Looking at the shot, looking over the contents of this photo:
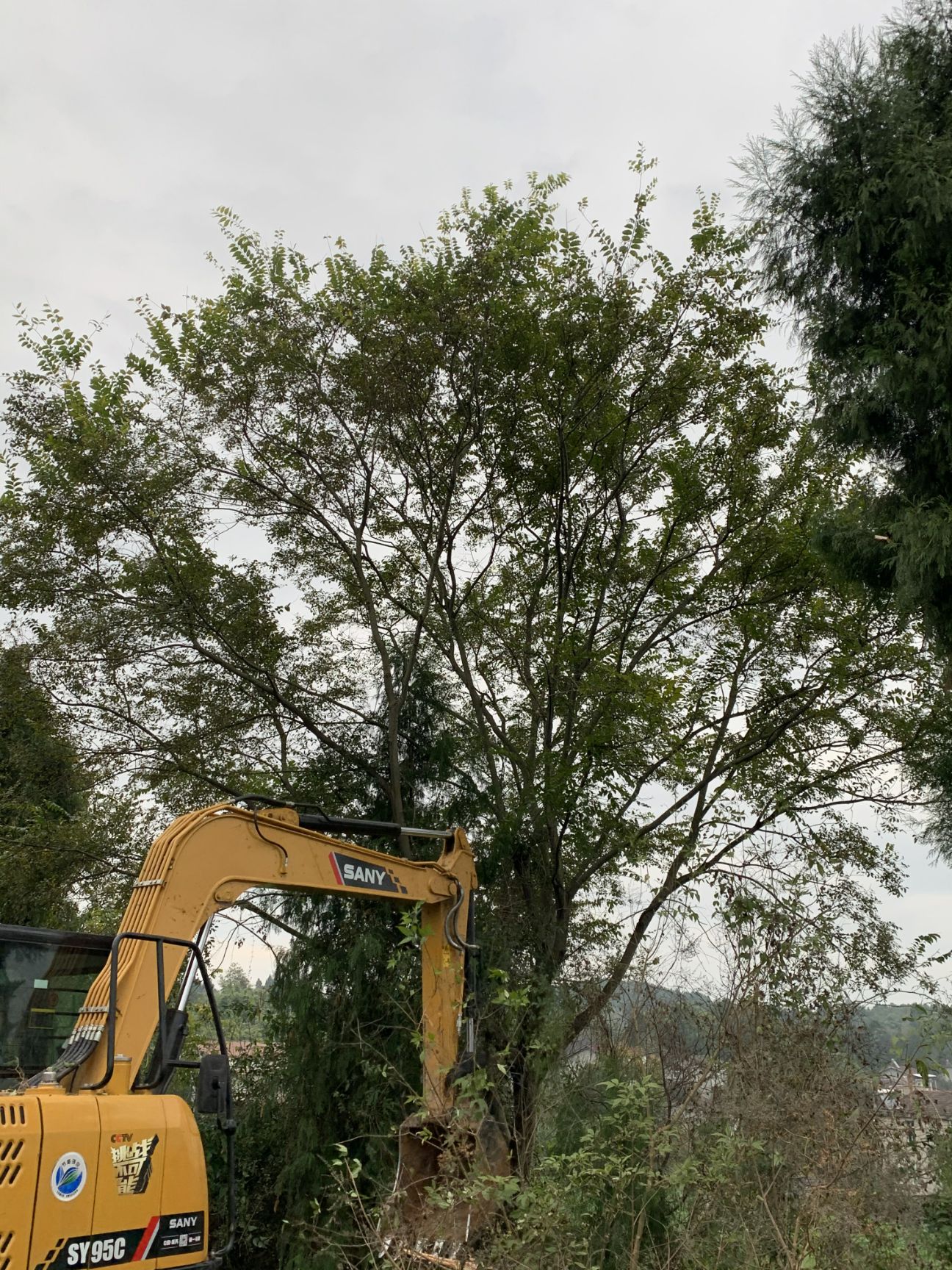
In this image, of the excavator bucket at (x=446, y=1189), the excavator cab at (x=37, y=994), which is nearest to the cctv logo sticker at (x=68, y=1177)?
the excavator cab at (x=37, y=994)

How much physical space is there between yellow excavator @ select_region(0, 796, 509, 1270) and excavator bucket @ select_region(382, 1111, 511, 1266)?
0.06 ft

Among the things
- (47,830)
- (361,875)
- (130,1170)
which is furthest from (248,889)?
(47,830)

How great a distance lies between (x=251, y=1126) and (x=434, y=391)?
8074 mm

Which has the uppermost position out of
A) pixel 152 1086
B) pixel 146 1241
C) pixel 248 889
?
pixel 248 889

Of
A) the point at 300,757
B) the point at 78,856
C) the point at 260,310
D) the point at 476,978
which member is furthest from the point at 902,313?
the point at 78,856

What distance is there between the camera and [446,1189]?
5.46 m

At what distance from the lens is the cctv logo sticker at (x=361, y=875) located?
838cm

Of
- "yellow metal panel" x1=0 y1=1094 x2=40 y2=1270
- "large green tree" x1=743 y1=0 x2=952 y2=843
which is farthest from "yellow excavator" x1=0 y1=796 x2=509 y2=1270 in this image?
"large green tree" x1=743 y1=0 x2=952 y2=843

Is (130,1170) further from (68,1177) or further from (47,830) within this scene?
(47,830)

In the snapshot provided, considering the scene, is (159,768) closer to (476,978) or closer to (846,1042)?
(476,978)

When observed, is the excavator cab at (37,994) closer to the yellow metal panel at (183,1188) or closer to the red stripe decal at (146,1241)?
the yellow metal panel at (183,1188)

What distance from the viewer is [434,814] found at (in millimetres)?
12281

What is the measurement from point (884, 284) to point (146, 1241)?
24.1 feet

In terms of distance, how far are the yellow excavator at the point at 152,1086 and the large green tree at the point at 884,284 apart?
3.85 meters
